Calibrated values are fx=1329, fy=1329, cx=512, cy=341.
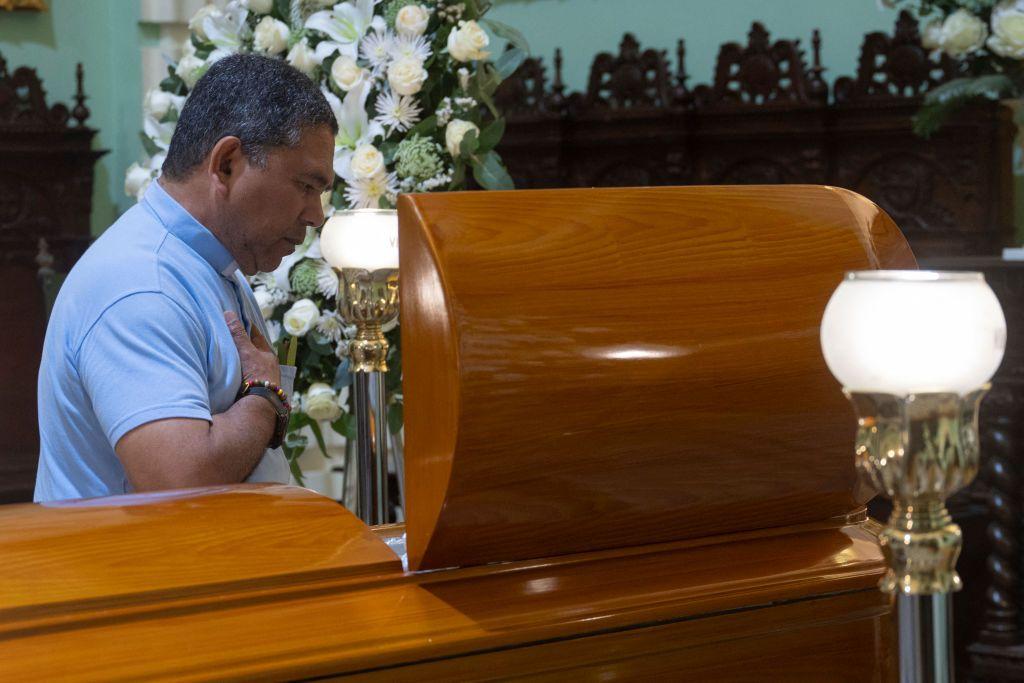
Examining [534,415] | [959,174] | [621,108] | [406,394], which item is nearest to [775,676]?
[534,415]

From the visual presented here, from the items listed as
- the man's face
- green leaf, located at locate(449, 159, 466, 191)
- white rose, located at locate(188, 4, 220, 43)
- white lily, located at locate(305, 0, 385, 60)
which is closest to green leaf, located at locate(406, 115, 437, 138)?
green leaf, located at locate(449, 159, 466, 191)

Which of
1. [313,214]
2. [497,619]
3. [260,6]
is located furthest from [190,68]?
[497,619]

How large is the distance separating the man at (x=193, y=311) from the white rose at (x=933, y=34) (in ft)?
8.11

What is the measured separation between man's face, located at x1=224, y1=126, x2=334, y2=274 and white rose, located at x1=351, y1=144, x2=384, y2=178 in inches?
32.2

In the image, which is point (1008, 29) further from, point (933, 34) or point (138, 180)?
point (138, 180)

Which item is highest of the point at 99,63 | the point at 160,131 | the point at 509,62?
the point at 99,63

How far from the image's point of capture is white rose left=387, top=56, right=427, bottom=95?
311 cm

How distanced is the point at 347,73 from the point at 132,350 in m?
1.46

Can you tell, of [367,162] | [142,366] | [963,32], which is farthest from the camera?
[963,32]

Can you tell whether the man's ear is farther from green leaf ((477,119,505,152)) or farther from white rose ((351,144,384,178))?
green leaf ((477,119,505,152))

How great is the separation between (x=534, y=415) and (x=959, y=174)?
3.72 metres

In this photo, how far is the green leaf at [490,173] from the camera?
126 inches

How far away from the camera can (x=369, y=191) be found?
124 inches

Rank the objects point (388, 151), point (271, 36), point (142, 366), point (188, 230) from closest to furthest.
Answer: point (142, 366)
point (188, 230)
point (388, 151)
point (271, 36)
